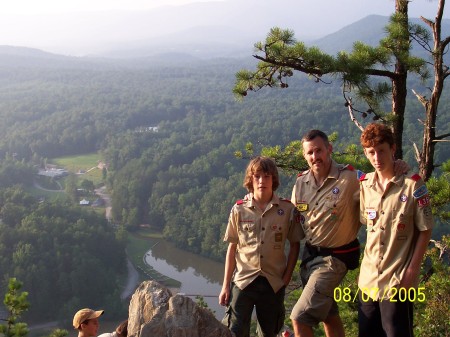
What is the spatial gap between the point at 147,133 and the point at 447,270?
182 ft

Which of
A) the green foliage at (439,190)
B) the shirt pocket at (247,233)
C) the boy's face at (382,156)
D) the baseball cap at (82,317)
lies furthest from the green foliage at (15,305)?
the boy's face at (382,156)

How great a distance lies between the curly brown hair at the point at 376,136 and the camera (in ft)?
8.01

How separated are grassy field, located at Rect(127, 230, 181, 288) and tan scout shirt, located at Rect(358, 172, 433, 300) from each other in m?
23.4

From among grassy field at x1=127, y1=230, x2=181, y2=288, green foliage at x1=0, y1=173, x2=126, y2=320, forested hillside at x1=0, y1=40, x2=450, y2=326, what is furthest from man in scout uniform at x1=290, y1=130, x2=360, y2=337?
green foliage at x1=0, y1=173, x2=126, y2=320

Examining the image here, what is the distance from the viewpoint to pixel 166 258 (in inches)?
1271

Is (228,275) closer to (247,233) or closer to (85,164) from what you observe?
(247,233)

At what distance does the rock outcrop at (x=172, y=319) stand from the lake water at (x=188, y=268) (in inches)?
772

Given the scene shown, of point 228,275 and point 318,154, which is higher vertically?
point 318,154

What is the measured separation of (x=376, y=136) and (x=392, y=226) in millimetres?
425

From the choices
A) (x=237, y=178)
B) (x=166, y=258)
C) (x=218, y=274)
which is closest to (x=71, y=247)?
(x=166, y=258)

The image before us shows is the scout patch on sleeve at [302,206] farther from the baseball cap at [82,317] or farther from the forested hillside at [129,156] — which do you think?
the forested hillside at [129,156]

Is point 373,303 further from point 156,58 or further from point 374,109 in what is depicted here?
point 156,58

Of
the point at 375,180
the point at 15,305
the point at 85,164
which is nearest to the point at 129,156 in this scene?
the point at 85,164

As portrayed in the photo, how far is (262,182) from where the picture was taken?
275 centimetres
